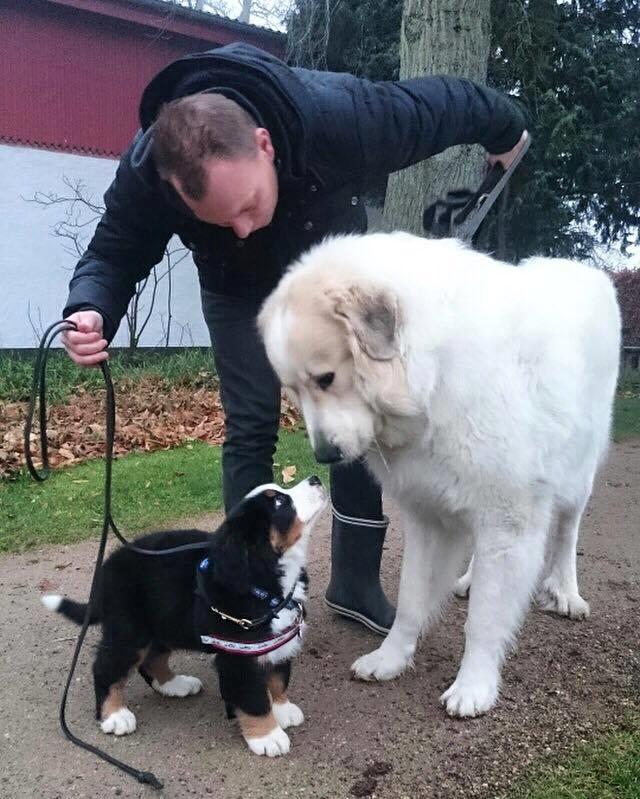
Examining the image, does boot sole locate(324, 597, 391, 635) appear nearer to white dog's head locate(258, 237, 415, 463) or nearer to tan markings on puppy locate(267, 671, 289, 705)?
tan markings on puppy locate(267, 671, 289, 705)

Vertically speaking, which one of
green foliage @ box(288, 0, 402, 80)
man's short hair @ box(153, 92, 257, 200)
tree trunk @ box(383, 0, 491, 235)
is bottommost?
man's short hair @ box(153, 92, 257, 200)

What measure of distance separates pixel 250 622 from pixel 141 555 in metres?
0.52

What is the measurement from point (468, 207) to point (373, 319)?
4.35ft

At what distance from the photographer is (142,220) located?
3.04 metres

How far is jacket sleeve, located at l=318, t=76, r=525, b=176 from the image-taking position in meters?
2.87

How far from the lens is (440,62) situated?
6.53 metres

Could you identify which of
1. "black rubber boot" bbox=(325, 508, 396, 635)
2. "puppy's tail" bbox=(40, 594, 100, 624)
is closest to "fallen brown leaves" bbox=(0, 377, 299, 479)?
A: "puppy's tail" bbox=(40, 594, 100, 624)

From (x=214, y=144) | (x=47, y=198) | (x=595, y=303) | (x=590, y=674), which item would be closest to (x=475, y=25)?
(x=595, y=303)

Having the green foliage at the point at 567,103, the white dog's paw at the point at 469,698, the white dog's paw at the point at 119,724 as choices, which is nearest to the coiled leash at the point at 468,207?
the white dog's paw at the point at 469,698

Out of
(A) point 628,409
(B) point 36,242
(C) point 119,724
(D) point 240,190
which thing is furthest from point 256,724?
(B) point 36,242

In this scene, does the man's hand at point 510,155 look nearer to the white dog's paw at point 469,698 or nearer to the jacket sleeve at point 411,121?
the jacket sleeve at point 411,121

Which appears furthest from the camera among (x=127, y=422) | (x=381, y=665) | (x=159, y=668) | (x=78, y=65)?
(x=78, y=65)

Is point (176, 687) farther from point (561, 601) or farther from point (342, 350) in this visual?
point (561, 601)

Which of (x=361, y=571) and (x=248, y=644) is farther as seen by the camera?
(x=361, y=571)
